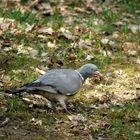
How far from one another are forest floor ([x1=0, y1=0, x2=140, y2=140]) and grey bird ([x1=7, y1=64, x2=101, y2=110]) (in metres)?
0.20

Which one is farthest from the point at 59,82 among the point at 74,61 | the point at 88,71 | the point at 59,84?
the point at 74,61

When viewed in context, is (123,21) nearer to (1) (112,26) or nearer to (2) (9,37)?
(1) (112,26)

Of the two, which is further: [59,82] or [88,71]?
[88,71]

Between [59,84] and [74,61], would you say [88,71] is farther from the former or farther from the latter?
[74,61]

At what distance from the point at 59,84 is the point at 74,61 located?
174 centimetres

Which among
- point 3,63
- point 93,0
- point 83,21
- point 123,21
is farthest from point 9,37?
point 93,0

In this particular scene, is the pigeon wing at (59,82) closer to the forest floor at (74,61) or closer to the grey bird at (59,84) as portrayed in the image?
the grey bird at (59,84)

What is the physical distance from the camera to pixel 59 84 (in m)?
5.31

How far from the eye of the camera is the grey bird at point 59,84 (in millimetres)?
5168

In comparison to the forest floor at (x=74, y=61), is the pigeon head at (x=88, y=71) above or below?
above

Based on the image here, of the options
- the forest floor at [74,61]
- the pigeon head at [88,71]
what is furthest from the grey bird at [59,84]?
the forest floor at [74,61]

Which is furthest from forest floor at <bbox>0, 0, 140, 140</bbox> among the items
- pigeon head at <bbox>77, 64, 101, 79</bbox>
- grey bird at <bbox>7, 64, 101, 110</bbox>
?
Answer: pigeon head at <bbox>77, 64, 101, 79</bbox>

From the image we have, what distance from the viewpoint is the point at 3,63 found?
6523mm

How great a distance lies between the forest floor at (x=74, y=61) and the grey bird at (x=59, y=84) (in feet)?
0.65
